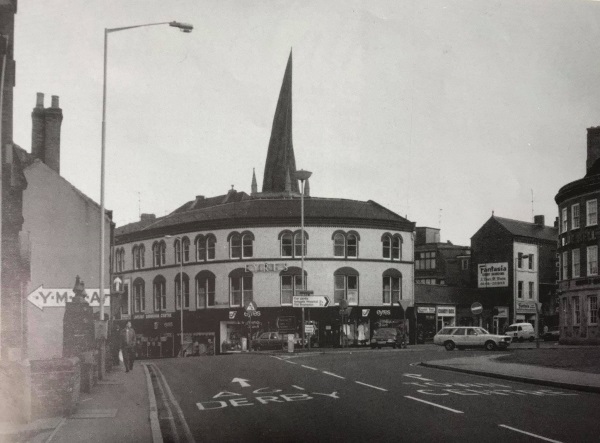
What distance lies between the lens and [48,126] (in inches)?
580

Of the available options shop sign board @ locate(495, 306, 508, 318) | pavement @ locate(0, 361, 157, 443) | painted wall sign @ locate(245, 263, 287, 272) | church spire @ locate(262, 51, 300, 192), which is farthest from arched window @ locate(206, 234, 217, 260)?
pavement @ locate(0, 361, 157, 443)

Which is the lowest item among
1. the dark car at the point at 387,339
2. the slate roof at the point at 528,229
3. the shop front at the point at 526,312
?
the dark car at the point at 387,339

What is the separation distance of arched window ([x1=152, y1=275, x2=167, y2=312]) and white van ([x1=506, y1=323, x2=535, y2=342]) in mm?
26905

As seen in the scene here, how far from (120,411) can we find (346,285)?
44618 mm

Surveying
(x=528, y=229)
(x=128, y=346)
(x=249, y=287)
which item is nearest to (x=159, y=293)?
(x=249, y=287)

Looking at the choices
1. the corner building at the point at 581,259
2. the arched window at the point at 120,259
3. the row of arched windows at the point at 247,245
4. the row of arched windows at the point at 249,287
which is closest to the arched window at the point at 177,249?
the row of arched windows at the point at 247,245

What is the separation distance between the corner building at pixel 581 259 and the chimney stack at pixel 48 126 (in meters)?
20.7

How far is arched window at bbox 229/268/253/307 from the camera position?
190ft

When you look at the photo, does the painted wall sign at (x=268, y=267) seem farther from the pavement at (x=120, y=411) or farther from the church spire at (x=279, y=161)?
the pavement at (x=120, y=411)

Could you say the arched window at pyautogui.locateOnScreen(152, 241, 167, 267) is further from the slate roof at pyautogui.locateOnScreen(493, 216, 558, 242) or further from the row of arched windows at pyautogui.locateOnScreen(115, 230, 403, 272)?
the slate roof at pyautogui.locateOnScreen(493, 216, 558, 242)

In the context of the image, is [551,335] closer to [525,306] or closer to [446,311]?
[525,306]

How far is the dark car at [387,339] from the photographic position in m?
49.7

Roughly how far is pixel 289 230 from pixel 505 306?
2137 centimetres

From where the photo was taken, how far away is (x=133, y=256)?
5059 centimetres
